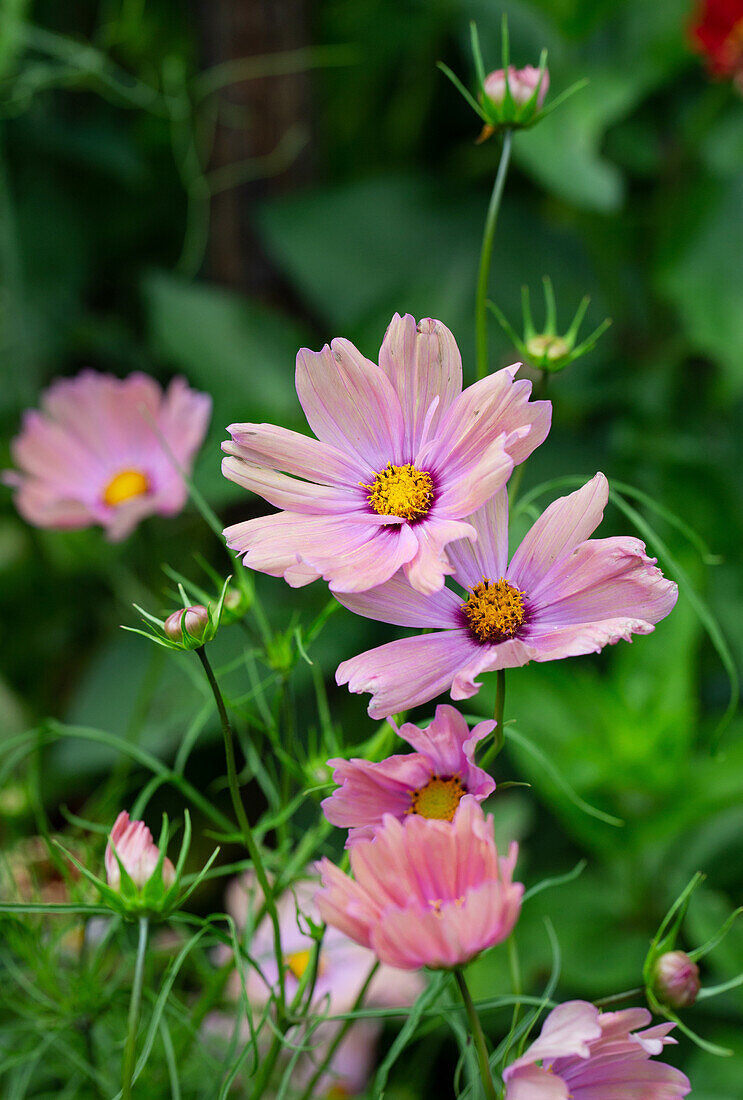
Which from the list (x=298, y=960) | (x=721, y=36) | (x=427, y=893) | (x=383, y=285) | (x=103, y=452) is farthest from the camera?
(x=383, y=285)

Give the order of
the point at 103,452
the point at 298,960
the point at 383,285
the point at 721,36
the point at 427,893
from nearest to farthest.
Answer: the point at 427,893 < the point at 298,960 < the point at 103,452 < the point at 721,36 < the point at 383,285

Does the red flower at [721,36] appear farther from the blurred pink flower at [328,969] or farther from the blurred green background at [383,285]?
the blurred pink flower at [328,969]

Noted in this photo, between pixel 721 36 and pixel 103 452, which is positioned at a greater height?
pixel 721 36

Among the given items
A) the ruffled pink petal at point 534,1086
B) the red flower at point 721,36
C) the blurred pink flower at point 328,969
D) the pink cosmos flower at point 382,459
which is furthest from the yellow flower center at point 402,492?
the red flower at point 721,36

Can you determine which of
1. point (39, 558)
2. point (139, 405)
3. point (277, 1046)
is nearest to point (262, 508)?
point (39, 558)

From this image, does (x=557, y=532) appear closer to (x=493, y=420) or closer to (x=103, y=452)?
(x=493, y=420)

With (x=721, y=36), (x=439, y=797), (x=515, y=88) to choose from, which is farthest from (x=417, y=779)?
(x=721, y=36)

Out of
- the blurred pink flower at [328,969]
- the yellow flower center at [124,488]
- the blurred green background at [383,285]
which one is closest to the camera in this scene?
the blurred pink flower at [328,969]
